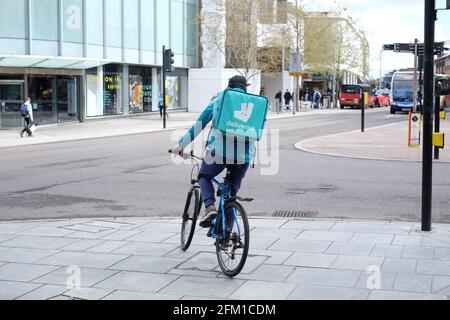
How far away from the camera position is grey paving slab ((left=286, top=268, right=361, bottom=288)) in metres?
5.54

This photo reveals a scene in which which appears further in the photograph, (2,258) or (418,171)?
(418,171)

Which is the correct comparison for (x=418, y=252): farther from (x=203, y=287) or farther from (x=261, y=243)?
(x=203, y=287)

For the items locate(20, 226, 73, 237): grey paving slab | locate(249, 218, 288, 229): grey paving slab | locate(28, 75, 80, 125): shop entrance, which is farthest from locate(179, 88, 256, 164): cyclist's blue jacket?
locate(28, 75, 80, 125): shop entrance

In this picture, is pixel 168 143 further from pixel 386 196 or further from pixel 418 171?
pixel 386 196

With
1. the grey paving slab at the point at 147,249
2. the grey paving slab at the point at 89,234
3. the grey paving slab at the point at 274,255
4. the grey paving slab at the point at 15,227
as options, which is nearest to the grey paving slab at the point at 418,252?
the grey paving slab at the point at 274,255

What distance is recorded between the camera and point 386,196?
426 inches

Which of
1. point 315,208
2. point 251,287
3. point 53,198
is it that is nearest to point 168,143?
point 53,198

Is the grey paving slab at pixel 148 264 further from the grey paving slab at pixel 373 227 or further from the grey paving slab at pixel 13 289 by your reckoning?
the grey paving slab at pixel 373 227

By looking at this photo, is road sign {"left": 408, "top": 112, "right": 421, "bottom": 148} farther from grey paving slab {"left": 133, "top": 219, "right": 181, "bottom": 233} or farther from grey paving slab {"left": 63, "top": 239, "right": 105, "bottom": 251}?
grey paving slab {"left": 63, "top": 239, "right": 105, "bottom": 251}

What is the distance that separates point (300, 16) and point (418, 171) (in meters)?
40.4

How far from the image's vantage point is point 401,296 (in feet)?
16.8

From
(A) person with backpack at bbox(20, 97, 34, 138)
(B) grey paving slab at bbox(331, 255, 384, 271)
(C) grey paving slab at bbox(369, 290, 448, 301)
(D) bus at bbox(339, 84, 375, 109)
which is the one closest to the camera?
(C) grey paving slab at bbox(369, 290, 448, 301)

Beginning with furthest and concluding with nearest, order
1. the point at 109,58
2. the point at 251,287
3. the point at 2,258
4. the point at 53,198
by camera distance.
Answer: the point at 109,58, the point at 53,198, the point at 2,258, the point at 251,287
